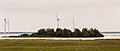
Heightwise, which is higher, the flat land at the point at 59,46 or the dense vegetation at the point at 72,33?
the dense vegetation at the point at 72,33

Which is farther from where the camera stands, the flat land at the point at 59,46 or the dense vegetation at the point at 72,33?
the dense vegetation at the point at 72,33

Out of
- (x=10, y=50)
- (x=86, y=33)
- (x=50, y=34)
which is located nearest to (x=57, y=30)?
(x=50, y=34)

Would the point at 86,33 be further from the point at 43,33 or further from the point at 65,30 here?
the point at 43,33

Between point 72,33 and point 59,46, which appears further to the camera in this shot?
point 72,33

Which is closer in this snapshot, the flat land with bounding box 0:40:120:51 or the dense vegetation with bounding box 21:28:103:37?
the flat land with bounding box 0:40:120:51

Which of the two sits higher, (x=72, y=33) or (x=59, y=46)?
(x=72, y=33)

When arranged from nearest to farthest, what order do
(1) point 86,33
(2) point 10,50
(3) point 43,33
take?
(2) point 10,50
(1) point 86,33
(3) point 43,33

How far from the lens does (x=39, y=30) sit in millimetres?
177250

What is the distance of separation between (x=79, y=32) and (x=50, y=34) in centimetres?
1551

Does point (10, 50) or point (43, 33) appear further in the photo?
point (43, 33)

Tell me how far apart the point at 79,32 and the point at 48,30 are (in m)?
19.3

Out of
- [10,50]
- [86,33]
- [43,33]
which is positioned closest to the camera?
[10,50]

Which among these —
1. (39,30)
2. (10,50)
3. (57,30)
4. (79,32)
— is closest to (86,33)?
(79,32)

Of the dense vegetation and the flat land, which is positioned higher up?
the dense vegetation
